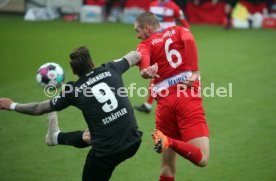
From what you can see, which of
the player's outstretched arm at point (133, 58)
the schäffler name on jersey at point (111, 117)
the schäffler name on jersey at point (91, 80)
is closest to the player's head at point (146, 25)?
the player's outstretched arm at point (133, 58)

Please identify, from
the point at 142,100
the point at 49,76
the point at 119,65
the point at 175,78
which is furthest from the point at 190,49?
the point at 142,100

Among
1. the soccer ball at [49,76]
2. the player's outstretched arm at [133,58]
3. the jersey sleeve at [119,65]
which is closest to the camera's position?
the jersey sleeve at [119,65]

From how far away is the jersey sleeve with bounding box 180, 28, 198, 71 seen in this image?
21.7ft

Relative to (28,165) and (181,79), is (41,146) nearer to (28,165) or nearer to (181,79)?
(28,165)

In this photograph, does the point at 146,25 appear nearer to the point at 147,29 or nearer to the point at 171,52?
the point at 147,29

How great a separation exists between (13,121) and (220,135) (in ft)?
13.3

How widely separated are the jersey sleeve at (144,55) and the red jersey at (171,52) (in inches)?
1.1

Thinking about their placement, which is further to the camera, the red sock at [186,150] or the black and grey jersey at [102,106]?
the red sock at [186,150]

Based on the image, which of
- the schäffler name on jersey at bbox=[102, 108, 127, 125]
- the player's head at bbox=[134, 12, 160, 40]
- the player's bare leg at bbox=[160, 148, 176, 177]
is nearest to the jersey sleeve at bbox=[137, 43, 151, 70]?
the player's head at bbox=[134, 12, 160, 40]

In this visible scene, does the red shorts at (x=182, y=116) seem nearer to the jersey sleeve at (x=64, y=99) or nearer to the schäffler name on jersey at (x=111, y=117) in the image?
the schäffler name on jersey at (x=111, y=117)

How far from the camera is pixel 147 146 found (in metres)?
8.95

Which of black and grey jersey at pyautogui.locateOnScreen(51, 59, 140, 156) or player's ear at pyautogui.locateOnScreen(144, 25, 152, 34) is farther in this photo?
player's ear at pyautogui.locateOnScreen(144, 25, 152, 34)

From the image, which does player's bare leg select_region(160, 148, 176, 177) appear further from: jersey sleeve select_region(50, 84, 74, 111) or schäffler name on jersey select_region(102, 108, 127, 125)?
jersey sleeve select_region(50, 84, 74, 111)

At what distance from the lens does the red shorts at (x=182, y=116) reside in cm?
652
